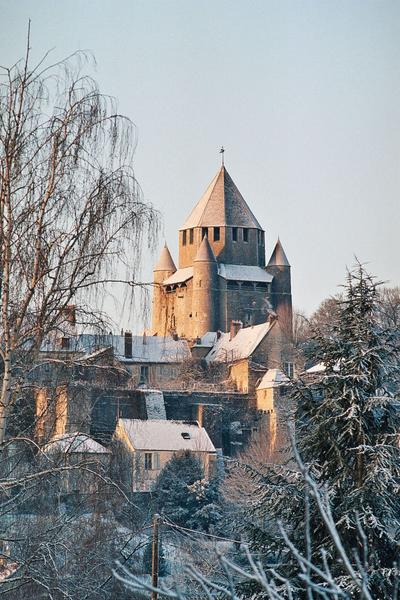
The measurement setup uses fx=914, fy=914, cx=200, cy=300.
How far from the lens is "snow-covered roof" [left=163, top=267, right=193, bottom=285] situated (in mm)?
72812

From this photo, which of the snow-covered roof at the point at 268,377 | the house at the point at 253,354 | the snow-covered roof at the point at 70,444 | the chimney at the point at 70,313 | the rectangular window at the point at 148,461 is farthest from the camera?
the house at the point at 253,354

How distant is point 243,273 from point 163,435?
3003 cm

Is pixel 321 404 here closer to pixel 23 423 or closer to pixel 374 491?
pixel 374 491

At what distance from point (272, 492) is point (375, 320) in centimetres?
Answer: 235

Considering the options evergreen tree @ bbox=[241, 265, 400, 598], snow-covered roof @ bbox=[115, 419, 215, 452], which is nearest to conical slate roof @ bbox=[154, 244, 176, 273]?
snow-covered roof @ bbox=[115, 419, 215, 452]

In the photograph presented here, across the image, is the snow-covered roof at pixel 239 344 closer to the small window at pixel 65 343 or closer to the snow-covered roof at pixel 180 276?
the snow-covered roof at pixel 180 276

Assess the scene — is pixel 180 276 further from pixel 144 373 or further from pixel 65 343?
pixel 65 343

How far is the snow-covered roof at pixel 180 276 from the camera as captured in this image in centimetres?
7281

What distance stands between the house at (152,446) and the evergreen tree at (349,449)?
3112cm

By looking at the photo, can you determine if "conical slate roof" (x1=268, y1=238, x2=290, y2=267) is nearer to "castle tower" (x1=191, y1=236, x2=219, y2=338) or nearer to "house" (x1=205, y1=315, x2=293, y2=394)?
"castle tower" (x1=191, y1=236, x2=219, y2=338)

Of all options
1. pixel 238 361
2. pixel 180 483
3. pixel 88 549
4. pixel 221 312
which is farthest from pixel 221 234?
pixel 88 549

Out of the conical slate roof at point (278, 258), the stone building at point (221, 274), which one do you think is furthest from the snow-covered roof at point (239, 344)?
the conical slate roof at point (278, 258)

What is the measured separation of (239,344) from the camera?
6256cm

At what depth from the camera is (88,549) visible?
11977 mm
